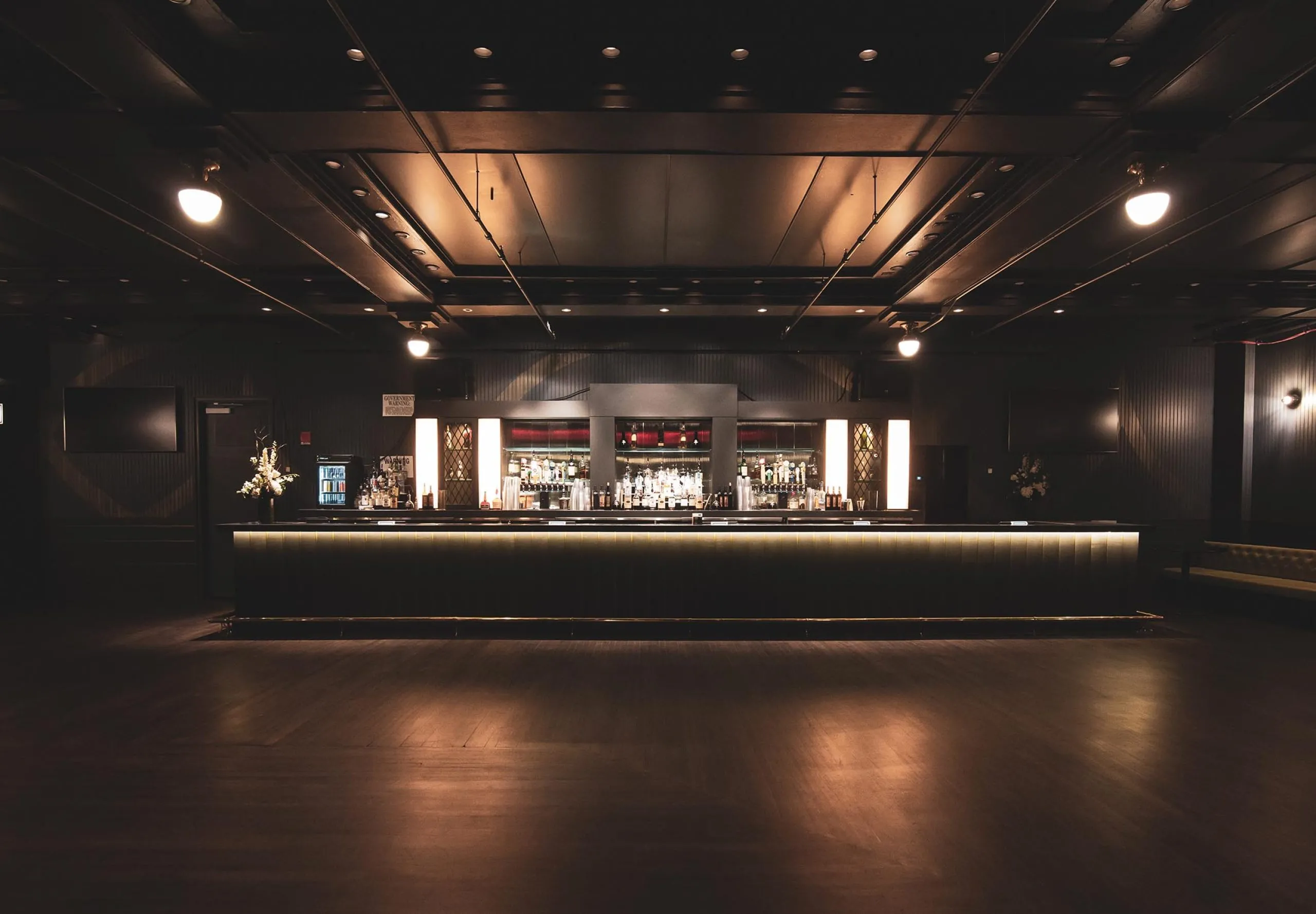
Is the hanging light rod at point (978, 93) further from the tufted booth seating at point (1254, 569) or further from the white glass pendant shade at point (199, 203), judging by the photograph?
the tufted booth seating at point (1254, 569)

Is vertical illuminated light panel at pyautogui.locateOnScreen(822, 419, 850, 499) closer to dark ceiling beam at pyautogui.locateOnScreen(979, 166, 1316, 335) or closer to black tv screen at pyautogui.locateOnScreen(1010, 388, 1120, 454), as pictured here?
black tv screen at pyautogui.locateOnScreen(1010, 388, 1120, 454)

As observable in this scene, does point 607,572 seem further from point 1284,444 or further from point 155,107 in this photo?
point 1284,444

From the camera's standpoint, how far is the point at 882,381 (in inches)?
345

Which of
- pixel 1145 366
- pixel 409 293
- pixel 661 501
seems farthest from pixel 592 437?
pixel 1145 366

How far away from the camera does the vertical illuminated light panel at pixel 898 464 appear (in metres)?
8.95

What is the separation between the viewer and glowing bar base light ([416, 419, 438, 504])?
8.90m

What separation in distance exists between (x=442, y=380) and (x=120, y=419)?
445 cm

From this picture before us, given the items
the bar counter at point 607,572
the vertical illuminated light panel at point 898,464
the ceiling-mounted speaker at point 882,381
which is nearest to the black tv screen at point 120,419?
the bar counter at point 607,572

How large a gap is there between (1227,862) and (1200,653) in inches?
160

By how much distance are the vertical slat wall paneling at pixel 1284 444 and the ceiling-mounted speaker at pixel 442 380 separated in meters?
11.0

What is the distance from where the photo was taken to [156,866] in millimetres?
2607

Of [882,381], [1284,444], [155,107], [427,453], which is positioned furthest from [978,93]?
[1284,444]

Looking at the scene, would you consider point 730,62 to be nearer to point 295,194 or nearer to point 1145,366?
point 295,194

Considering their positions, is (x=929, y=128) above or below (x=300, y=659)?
above
